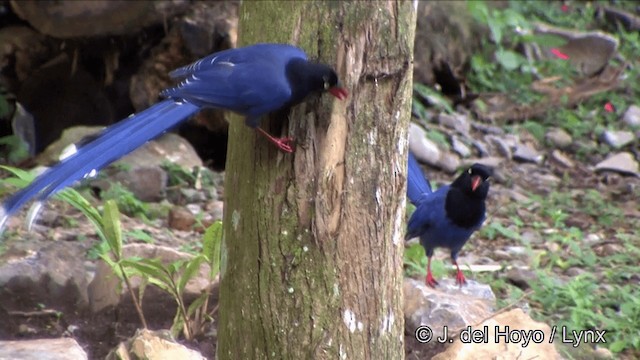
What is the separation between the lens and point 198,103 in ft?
9.59

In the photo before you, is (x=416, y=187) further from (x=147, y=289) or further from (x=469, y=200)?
(x=147, y=289)

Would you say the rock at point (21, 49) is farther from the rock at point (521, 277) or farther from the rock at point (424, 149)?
the rock at point (521, 277)

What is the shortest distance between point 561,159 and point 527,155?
275mm

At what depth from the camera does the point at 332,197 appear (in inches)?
109

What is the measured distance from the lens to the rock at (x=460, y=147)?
7336 millimetres

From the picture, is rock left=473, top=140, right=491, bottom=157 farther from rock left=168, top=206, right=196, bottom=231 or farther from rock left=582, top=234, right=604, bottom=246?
rock left=168, top=206, right=196, bottom=231

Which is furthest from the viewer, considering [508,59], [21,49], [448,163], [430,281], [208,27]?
[508,59]

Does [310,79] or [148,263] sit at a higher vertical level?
[310,79]

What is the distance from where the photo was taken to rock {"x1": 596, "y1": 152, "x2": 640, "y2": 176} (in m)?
7.22

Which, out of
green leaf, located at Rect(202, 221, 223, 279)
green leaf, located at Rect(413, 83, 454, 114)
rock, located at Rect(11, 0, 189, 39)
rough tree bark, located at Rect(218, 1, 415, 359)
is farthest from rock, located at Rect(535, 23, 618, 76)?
rough tree bark, located at Rect(218, 1, 415, 359)

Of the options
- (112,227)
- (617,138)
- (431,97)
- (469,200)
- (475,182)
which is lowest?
(617,138)

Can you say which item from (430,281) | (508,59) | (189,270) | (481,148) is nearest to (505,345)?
(430,281)

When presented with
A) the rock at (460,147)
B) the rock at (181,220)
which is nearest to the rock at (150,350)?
the rock at (181,220)

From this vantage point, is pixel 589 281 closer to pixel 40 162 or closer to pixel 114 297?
pixel 114 297
